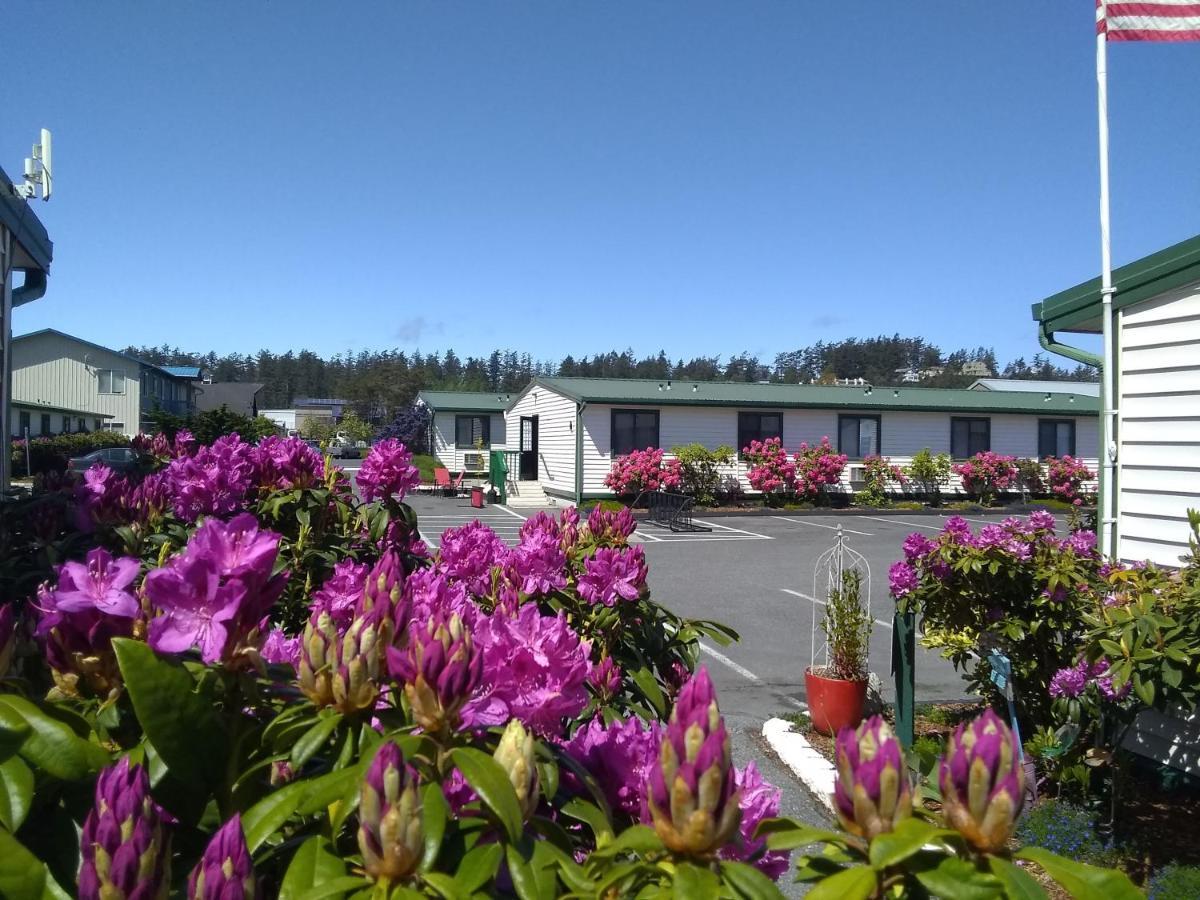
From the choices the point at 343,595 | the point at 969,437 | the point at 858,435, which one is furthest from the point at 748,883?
the point at 969,437

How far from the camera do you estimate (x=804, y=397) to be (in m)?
26.1

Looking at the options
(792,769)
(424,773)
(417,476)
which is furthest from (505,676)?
(792,769)

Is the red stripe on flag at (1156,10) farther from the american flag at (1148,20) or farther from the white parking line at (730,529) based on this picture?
the white parking line at (730,529)

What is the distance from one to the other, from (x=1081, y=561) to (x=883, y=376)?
11730cm

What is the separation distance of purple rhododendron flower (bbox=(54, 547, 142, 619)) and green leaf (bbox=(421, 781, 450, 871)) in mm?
591

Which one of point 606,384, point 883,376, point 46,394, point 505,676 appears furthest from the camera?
point 883,376

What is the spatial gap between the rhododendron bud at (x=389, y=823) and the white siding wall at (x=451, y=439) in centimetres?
3359

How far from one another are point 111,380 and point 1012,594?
5375 cm

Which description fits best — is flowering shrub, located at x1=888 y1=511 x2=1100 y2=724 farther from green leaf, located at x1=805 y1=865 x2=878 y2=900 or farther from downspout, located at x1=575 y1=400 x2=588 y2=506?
downspout, located at x1=575 y1=400 x2=588 y2=506

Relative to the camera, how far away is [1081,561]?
5.09 metres

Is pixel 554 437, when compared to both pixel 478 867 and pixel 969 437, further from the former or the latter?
pixel 478 867

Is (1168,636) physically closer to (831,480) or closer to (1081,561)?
(1081,561)

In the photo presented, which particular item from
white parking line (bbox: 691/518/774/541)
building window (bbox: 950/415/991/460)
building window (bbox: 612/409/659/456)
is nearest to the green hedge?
building window (bbox: 612/409/659/456)

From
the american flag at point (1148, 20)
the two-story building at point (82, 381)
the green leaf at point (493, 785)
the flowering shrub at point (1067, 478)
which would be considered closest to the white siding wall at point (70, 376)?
the two-story building at point (82, 381)
